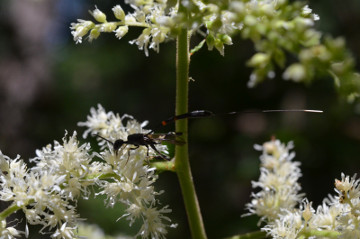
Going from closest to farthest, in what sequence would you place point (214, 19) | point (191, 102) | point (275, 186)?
point (214, 19) < point (275, 186) < point (191, 102)

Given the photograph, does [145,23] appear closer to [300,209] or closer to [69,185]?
[69,185]

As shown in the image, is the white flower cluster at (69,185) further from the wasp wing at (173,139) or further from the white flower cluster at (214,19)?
the white flower cluster at (214,19)

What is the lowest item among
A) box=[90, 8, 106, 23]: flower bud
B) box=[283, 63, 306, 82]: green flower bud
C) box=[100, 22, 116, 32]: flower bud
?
box=[283, 63, 306, 82]: green flower bud

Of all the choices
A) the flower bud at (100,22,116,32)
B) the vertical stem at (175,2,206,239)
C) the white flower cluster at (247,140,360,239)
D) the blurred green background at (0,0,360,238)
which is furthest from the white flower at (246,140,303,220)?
the blurred green background at (0,0,360,238)

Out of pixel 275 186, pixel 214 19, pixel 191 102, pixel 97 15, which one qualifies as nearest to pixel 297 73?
pixel 214 19

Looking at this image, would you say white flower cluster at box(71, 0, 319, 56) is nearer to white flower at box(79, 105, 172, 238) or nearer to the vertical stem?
the vertical stem

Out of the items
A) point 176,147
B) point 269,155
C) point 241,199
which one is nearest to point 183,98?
point 176,147

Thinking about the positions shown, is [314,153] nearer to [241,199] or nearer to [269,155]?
[241,199]
